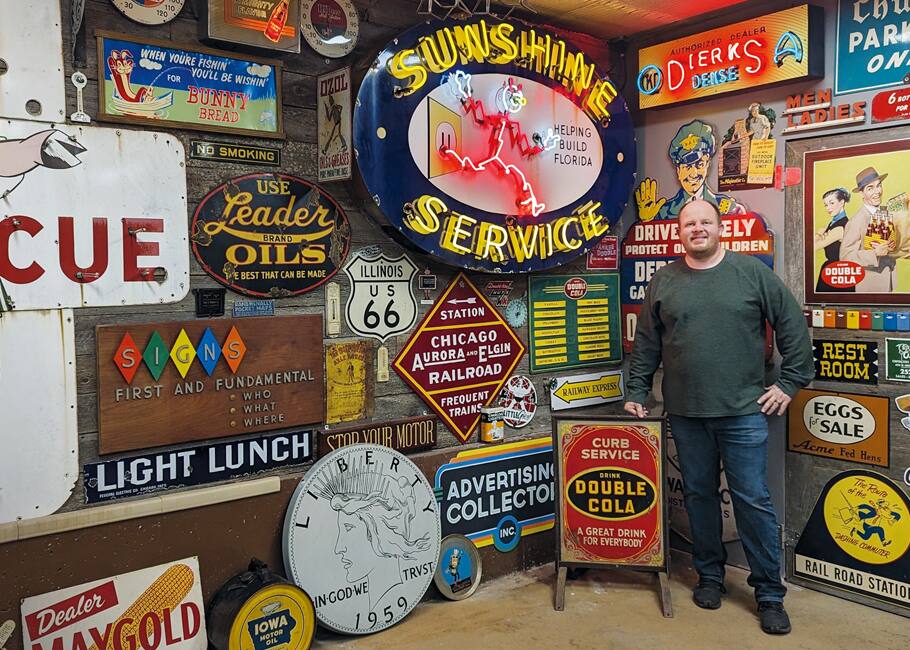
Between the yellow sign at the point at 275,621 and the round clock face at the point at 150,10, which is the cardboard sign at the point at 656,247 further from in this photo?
the round clock face at the point at 150,10

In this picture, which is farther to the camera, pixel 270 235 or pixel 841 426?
pixel 841 426

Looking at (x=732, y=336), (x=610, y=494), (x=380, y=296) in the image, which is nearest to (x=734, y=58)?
(x=732, y=336)

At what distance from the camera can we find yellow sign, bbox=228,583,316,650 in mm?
2975

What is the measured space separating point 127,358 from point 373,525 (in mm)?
1214

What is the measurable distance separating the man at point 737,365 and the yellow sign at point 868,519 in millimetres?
414

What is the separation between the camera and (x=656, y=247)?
443 cm

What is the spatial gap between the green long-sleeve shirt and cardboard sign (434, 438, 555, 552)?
0.87 metres

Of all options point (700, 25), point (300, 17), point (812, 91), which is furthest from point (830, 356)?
point (300, 17)

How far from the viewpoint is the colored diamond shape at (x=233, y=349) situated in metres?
3.17

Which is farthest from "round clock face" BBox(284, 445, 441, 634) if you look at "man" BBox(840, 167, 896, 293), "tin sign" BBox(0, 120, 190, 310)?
"man" BBox(840, 167, 896, 293)

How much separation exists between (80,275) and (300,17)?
132 cm

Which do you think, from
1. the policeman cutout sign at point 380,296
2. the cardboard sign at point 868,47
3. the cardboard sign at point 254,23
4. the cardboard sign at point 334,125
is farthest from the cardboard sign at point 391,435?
the cardboard sign at point 868,47

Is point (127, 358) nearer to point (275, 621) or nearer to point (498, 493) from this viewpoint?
point (275, 621)

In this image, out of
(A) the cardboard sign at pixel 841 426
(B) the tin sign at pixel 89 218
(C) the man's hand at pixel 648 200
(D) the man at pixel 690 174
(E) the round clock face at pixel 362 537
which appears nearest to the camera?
(B) the tin sign at pixel 89 218
